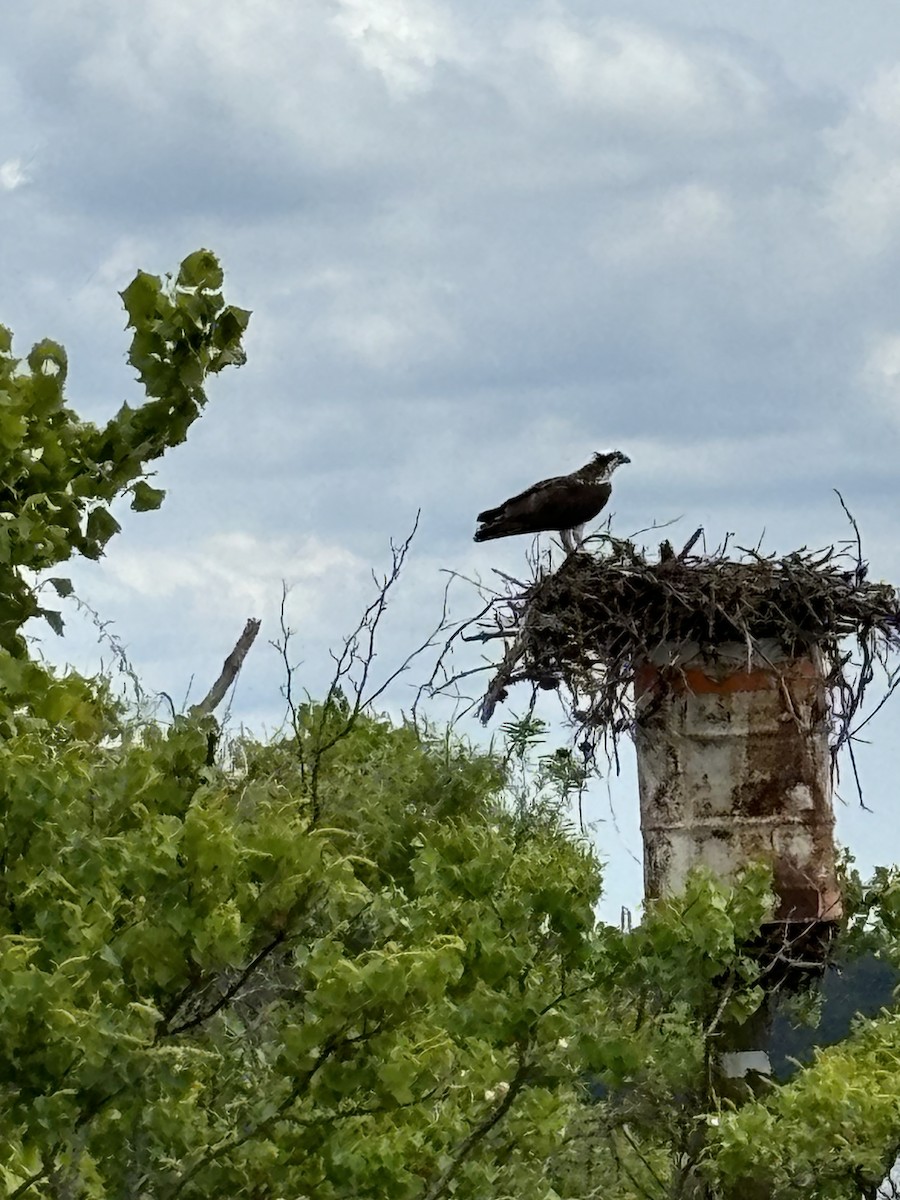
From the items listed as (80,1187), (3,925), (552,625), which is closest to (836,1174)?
(552,625)

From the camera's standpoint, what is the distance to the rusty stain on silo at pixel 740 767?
12.8m

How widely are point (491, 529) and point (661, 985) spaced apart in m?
5.24

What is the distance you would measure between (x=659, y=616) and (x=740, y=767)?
4.86ft

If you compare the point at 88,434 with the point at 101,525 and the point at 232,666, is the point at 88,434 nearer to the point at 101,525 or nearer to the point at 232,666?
the point at 101,525

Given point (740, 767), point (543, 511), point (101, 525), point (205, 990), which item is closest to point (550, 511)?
point (543, 511)

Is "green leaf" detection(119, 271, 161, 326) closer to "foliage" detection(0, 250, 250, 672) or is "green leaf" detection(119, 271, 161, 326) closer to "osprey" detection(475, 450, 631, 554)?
"foliage" detection(0, 250, 250, 672)

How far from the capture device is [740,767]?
12.9 metres

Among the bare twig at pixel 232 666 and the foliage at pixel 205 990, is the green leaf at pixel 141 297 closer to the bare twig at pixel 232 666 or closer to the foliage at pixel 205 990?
the foliage at pixel 205 990

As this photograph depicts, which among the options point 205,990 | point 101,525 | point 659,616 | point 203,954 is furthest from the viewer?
point 659,616

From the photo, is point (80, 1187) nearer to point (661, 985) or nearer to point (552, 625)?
point (661, 985)

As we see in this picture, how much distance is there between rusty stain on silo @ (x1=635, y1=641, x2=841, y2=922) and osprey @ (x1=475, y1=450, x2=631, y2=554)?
1.62 meters

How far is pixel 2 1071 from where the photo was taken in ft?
17.0

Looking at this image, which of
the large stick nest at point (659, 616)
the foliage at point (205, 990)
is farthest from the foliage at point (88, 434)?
the large stick nest at point (659, 616)

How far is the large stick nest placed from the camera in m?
12.4
